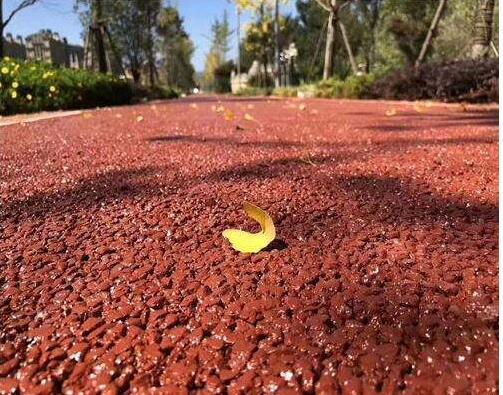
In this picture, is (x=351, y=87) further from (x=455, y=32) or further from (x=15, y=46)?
(x=15, y=46)

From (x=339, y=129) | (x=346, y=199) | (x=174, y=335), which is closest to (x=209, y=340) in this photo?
(x=174, y=335)

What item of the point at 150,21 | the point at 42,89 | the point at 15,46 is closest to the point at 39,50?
the point at 15,46

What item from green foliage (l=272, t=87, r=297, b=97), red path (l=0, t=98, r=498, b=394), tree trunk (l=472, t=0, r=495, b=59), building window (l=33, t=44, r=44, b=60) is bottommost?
green foliage (l=272, t=87, r=297, b=97)

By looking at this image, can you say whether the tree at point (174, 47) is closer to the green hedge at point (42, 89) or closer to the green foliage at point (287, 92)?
the green foliage at point (287, 92)

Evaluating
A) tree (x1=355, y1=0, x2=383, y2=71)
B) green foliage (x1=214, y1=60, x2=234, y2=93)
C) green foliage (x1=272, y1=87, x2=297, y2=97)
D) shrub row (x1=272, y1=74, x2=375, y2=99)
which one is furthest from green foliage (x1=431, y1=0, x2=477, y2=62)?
green foliage (x1=214, y1=60, x2=234, y2=93)

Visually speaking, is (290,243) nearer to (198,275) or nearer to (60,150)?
(198,275)

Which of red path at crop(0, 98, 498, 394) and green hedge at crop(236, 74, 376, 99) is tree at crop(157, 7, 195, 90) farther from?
red path at crop(0, 98, 498, 394)
